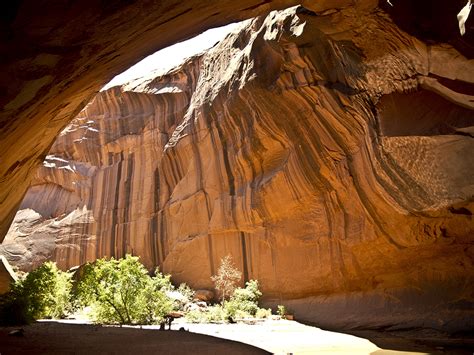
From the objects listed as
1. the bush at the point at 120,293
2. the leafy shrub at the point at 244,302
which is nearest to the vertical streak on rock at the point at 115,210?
the leafy shrub at the point at 244,302

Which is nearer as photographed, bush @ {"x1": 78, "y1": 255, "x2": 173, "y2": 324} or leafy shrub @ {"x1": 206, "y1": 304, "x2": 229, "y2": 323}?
bush @ {"x1": 78, "y1": 255, "x2": 173, "y2": 324}

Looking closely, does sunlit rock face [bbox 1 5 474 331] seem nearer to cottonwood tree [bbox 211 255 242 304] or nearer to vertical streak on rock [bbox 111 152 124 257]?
vertical streak on rock [bbox 111 152 124 257]

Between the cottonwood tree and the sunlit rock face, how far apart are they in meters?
0.59

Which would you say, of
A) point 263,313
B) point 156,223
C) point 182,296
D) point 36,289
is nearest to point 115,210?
point 156,223

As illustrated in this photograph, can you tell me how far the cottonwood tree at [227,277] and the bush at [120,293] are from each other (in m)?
4.72

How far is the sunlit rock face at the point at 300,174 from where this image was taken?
13.5 m

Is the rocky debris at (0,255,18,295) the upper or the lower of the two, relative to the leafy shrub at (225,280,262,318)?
upper

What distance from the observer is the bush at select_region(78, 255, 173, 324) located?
14805 mm

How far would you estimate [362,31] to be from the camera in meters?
13.2

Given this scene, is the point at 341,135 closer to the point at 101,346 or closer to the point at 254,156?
the point at 254,156

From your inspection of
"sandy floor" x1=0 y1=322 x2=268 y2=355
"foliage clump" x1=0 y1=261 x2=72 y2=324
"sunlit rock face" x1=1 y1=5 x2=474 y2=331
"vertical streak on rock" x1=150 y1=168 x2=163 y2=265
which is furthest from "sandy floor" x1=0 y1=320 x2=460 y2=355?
"vertical streak on rock" x1=150 y1=168 x2=163 y2=265

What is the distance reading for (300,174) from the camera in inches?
707

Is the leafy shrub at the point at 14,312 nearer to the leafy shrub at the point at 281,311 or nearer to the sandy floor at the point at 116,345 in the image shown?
the sandy floor at the point at 116,345

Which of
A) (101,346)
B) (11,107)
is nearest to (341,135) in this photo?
(101,346)
